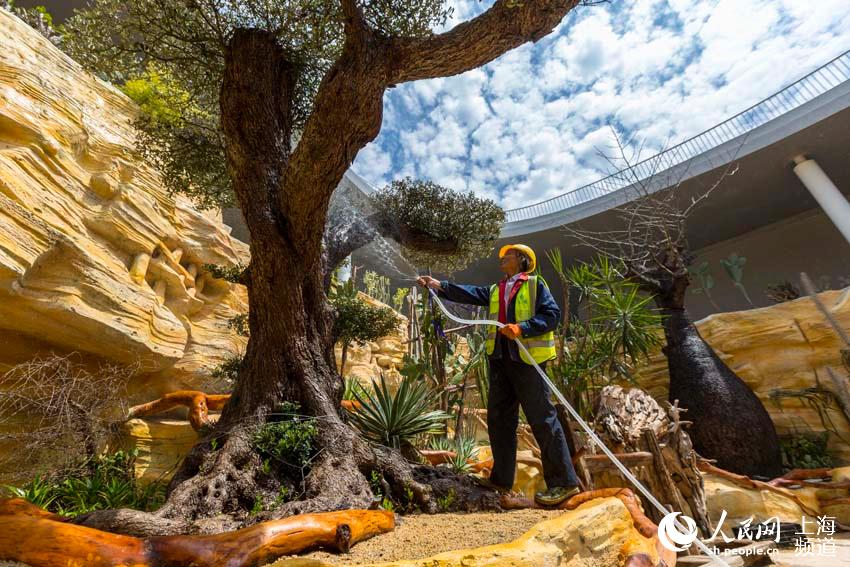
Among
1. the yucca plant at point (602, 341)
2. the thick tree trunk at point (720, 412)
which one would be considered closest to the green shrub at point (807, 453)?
the thick tree trunk at point (720, 412)

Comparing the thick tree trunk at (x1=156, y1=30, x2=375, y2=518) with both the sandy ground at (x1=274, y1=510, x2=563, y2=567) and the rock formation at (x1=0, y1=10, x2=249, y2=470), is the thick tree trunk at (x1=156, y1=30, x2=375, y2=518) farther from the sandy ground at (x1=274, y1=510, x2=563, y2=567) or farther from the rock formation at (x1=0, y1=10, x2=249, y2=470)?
the rock formation at (x1=0, y1=10, x2=249, y2=470)

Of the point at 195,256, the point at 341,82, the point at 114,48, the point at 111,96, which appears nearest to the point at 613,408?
the point at 341,82

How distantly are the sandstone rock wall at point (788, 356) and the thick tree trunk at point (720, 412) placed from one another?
5.42 feet

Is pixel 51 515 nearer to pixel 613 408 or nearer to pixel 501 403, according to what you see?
pixel 501 403

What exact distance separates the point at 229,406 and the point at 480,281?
1554 centimetres

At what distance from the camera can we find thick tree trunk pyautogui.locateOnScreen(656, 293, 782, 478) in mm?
5773

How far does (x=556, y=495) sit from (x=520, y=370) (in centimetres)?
80

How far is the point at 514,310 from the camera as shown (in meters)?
2.91

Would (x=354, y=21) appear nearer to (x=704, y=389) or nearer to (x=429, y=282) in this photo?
(x=429, y=282)

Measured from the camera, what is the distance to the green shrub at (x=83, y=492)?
10.3ft

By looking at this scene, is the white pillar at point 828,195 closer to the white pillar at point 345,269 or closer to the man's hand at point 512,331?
the white pillar at point 345,269

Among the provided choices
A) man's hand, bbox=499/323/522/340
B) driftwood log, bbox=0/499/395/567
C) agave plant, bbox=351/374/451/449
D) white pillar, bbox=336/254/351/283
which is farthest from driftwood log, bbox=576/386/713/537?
white pillar, bbox=336/254/351/283

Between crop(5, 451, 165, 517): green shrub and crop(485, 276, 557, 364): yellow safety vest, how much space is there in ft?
10.0

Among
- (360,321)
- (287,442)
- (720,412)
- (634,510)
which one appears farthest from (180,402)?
(720,412)
